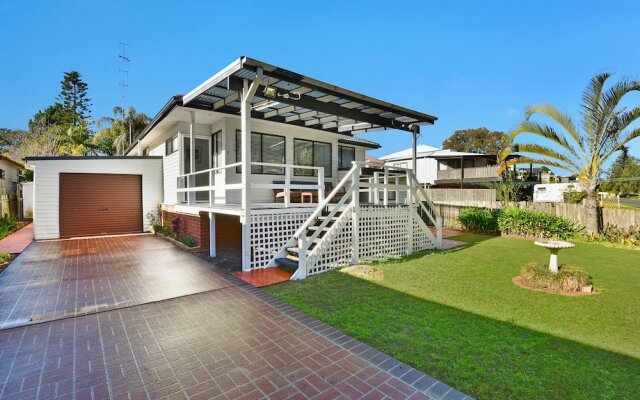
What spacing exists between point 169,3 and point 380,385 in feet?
66.0

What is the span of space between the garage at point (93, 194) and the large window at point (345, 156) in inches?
317

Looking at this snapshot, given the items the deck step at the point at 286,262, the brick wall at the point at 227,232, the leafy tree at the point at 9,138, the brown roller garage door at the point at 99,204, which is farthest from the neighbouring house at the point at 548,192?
the leafy tree at the point at 9,138

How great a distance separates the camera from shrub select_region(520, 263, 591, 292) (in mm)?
5535

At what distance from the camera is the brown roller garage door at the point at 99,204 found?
12.0 meters

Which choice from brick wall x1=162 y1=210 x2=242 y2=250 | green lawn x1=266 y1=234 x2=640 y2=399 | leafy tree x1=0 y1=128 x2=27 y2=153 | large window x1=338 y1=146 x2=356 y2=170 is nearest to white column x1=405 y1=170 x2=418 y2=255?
green lawn x1=266 y1=234 x2=640 y2=399

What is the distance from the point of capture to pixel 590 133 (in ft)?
35.5

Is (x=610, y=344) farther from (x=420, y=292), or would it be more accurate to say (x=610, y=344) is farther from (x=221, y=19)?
(x=221, y=19)

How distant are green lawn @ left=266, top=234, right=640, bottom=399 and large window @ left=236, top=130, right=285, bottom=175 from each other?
511 cm

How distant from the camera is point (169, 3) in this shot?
16406 millimetres

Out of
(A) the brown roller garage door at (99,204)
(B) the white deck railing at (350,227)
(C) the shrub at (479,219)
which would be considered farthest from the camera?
(C) the shrub at (479,219)

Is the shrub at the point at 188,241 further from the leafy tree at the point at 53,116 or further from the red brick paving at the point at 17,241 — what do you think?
the leafy tree at the point at 53,116

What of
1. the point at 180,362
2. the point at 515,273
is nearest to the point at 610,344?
the point at 515,273

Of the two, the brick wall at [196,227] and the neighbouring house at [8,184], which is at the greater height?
the neighbouring house at [8,184]

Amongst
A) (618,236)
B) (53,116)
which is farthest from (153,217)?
(53,116)
